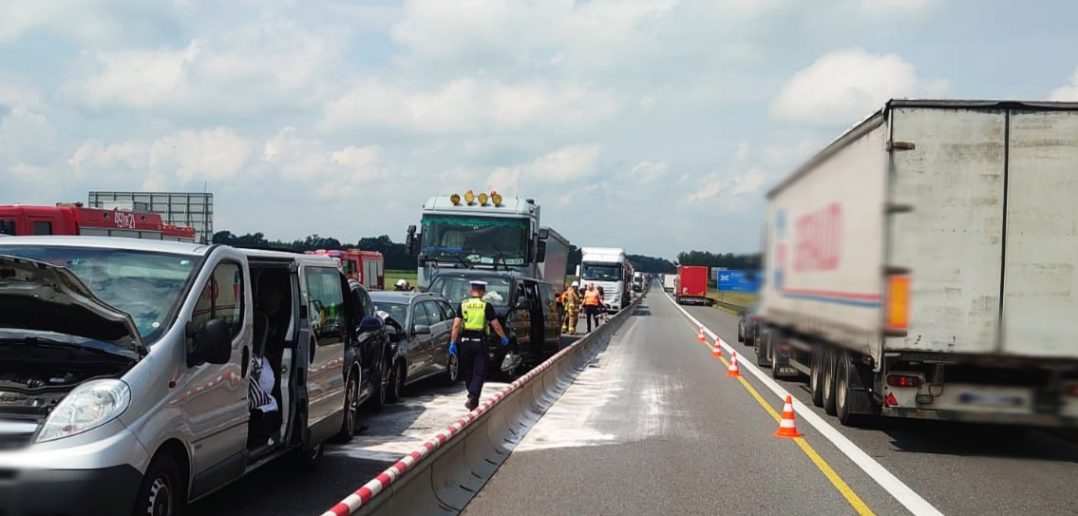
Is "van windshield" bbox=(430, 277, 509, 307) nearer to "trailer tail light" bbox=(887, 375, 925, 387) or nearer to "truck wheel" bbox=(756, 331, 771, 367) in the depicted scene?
"truck wheel" bbox=(756, 331, 771, 367)

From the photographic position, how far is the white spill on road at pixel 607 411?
11469 millimetres

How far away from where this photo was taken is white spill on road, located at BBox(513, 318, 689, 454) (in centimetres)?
1147

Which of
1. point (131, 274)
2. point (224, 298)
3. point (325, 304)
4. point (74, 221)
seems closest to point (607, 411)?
point (325, 304)

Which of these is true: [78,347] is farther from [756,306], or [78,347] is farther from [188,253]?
[756,306]

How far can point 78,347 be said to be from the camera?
584cm

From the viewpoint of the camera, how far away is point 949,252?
6980 mm

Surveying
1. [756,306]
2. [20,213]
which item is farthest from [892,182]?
[20,213]

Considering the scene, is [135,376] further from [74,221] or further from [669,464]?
[74,221]

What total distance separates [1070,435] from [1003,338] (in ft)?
23.5

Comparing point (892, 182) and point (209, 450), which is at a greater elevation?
point (892, 182)

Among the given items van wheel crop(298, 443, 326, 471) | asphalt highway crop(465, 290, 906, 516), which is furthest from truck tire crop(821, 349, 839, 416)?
van wheel crop(298, 443, 326, 471)

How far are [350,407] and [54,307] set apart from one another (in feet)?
16.8

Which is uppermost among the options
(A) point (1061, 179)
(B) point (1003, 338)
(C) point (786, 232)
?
(A) point (1061, 179)

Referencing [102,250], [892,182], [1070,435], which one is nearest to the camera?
[892,182]
